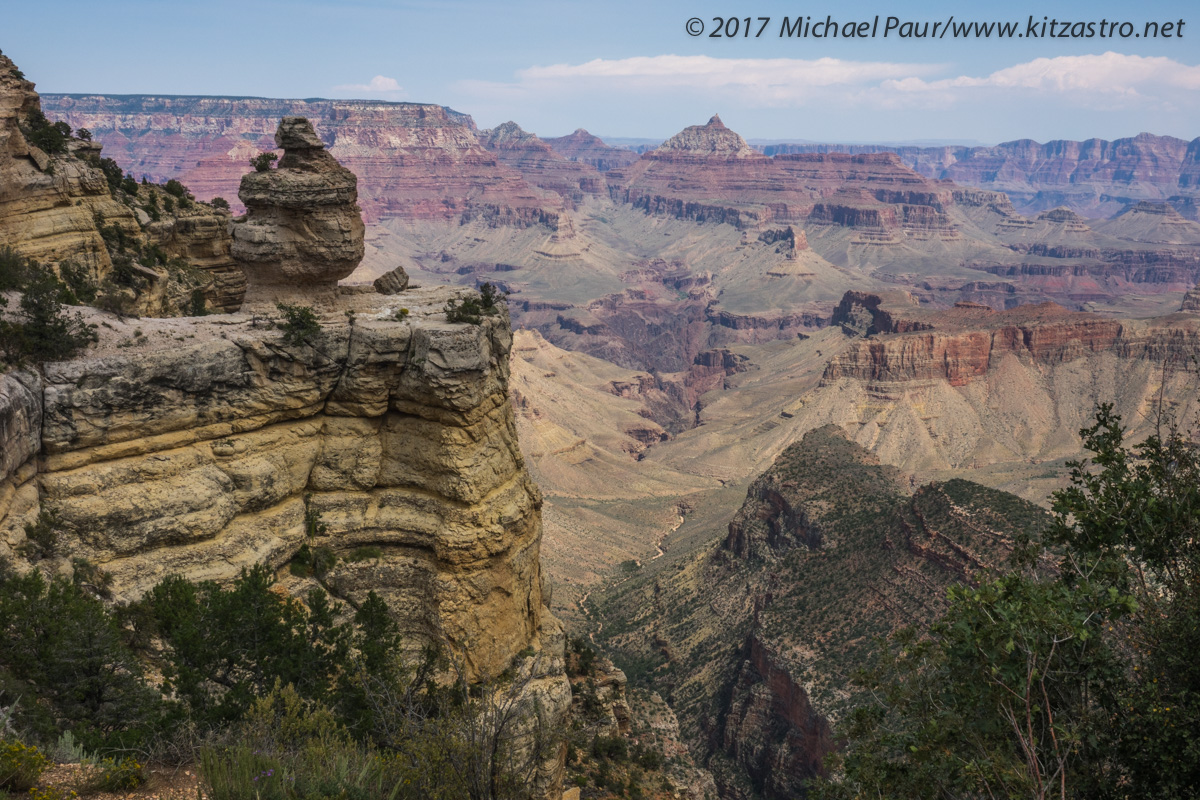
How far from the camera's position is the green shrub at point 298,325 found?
26.4 metres

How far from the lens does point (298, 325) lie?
26.8 m

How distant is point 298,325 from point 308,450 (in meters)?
3.93

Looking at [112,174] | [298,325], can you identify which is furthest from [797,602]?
[112,174]

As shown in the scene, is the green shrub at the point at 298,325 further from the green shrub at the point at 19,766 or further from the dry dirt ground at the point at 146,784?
the green shrub at the point at 19,766

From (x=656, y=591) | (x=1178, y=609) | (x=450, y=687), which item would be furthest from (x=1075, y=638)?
(x=656, y=591)

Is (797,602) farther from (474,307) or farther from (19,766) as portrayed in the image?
(19,766)

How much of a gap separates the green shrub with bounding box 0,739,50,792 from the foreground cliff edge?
9.22 meters

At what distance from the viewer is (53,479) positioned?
2314 cm

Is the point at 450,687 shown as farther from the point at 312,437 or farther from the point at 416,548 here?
the point at 312,437

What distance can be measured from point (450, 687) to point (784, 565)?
5525cm

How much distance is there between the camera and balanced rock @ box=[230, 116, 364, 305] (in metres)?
28.4

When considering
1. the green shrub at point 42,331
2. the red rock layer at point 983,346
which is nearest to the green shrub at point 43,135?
the green shrub at point 42,331

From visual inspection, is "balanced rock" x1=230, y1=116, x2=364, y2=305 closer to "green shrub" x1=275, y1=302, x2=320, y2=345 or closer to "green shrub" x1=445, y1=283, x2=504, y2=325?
"green shrub" x1=275, y1=302, x2=320, y2=345

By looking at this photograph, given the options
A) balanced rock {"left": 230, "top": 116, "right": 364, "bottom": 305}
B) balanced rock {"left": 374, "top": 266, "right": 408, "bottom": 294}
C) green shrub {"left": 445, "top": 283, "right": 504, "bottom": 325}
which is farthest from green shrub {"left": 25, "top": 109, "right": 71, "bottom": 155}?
green shrub {"left": 445, "top": 283, "right": 504, "bottom": 325}
